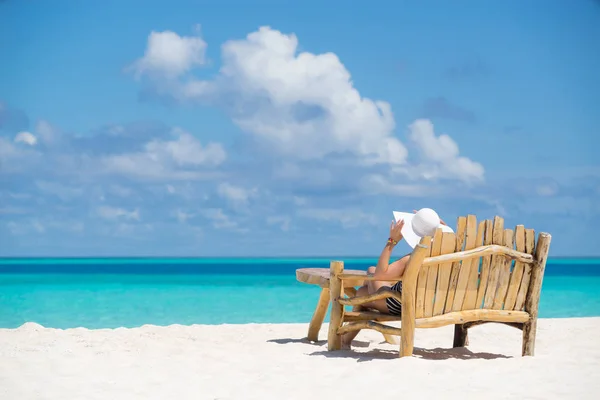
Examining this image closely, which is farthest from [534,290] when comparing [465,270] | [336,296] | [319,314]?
[319,314]

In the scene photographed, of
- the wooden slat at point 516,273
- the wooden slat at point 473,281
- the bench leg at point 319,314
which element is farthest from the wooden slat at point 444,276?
the bench leg at point 319,314

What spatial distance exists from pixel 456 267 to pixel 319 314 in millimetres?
1797

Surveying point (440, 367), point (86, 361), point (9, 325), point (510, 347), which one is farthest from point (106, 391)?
point (9, 325)

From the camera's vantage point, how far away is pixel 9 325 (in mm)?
13055

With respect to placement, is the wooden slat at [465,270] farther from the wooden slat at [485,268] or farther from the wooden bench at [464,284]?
the wooden slat at [485,268]

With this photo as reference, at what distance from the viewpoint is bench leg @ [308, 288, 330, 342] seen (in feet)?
21.1

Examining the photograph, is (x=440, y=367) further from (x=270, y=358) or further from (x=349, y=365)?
(x=270, y=358)

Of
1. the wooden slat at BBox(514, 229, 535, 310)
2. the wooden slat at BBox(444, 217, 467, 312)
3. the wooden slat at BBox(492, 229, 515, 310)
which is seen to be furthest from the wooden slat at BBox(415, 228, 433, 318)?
the wooden slat at BBox(514, 229, 535, 310)

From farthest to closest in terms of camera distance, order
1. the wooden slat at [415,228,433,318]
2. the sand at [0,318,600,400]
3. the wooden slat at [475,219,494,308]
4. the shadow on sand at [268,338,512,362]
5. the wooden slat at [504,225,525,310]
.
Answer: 1. the shadow on sand at [268,338,512,362]
2. the wooden slat at [504,225,525,310]
3. the wooden slat at [475,219,494,308]
4. the wooden slat at [415,228,433,318]
5. the sand at [0,318,600,400]

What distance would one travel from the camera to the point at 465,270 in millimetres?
5352

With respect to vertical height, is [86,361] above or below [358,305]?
below

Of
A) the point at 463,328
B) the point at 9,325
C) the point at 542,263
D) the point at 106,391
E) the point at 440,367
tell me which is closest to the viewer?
the point at 106,391

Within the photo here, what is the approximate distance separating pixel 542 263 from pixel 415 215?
1.14 m

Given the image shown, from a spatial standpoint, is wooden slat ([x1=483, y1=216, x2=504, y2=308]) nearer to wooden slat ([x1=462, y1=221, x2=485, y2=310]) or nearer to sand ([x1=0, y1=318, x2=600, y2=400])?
wooden slat ([x1=462, y1=221, x2=485, y2=310])
